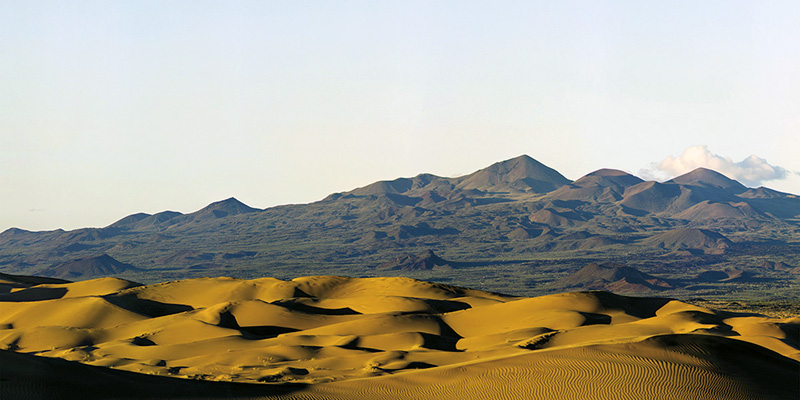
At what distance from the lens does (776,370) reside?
2797 cm

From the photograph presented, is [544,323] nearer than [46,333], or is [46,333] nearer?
[46,333]

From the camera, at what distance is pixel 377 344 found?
4247cm

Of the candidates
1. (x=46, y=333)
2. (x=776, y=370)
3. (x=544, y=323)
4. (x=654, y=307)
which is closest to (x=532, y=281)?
(x=654, y=307)

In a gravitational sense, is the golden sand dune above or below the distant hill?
below

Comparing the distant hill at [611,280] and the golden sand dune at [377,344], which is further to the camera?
the distant hill at [611,280]

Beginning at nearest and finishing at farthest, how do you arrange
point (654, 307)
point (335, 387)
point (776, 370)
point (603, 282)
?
1. point (335, 387)
2. point (776, 370)
3. point (654, 307)
4. point (603, 282)

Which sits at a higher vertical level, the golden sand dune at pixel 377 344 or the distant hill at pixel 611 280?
the distant hill at pixel 611 280

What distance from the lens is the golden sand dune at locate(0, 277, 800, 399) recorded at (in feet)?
83.6

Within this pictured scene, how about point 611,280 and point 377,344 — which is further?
point 611,280

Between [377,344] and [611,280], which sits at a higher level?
[611,280]

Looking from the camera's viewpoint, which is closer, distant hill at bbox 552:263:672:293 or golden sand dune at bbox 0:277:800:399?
golden sand dune at bbox 0:277:800:399

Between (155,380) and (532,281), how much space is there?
16875 centimetres

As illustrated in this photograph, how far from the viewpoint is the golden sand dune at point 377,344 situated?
83.6ft

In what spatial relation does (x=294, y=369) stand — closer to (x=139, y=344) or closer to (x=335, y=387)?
(x=335, y=387)
